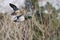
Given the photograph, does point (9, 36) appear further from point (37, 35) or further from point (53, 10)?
point (53, 10)

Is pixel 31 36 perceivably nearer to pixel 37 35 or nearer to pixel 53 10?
pixel 37 35

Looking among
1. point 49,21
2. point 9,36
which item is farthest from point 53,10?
point 9,36

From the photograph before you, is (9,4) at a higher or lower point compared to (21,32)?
higher

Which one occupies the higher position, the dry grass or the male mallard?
the male mallard

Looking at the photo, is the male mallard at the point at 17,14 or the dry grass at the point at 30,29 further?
the male mallard at the point at 17,14

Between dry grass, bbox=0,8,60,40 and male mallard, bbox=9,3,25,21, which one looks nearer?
dry grass, bbox=0,8,60,40

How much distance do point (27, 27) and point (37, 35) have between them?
13cm

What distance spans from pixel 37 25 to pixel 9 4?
19.2 inches

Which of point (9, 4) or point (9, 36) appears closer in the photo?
point (9, 36)

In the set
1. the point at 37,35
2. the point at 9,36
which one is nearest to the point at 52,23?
the point at 37,35

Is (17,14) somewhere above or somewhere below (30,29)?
above

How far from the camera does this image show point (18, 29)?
8.66 ft

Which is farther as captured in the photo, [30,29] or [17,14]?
[17,14]

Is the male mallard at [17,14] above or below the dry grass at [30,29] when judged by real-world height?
above
